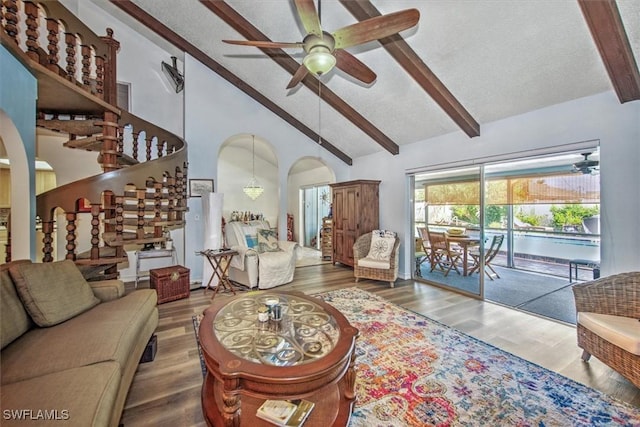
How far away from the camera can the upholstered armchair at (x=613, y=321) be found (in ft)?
6.42

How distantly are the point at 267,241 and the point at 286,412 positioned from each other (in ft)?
11.7

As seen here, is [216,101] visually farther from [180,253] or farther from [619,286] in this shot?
[619,286]

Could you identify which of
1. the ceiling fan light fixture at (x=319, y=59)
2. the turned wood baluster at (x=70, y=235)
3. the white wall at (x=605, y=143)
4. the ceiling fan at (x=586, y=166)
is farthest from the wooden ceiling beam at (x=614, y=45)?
the turned wood baluster at (x=70, y=235)

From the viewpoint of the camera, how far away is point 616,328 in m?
2.08

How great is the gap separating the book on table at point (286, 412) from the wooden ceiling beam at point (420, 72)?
3.47 m

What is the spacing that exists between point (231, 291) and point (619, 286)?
4536 millimetres

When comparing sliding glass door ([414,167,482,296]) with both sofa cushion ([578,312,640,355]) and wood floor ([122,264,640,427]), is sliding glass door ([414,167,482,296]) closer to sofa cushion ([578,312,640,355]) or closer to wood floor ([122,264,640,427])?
wood floor ([122,264,640,427])

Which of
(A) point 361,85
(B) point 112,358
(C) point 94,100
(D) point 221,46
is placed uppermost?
(D) point 221,46

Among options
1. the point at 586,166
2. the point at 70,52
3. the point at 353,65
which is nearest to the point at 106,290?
the point at 70,52

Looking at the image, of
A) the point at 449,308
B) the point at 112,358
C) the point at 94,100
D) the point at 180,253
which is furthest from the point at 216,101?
the point at 449,308

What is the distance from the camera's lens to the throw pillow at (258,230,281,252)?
4.85m

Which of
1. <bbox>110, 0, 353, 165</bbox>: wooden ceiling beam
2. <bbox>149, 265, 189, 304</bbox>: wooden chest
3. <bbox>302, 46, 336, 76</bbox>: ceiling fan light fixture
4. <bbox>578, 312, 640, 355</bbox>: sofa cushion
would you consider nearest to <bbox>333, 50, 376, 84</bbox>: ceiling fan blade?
<bbox>302, 46, 336, 76</bbox>: ceiling fan light fixture

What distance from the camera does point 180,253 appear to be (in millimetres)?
5207

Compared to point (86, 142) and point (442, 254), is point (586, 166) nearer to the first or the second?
point (442, 254)
